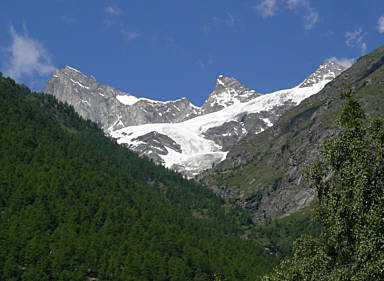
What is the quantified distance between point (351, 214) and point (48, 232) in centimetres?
13766

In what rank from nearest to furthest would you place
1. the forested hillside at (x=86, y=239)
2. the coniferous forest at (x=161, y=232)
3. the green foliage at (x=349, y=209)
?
the green foliage at (x=349, y=209)
the coniferous forest at (x=161, y=232)
the forested hillside at (x=86, y=239)

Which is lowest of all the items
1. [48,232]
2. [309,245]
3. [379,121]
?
[309,245]

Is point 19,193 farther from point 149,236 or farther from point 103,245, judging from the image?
point 149,236

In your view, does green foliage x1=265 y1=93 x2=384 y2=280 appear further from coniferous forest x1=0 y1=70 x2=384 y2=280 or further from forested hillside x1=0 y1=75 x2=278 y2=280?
forested hillside x1=0 y1=75 x2=278 y2=280

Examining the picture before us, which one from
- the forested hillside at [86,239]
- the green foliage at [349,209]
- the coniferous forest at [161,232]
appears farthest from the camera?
the forested hillside at [86,239]

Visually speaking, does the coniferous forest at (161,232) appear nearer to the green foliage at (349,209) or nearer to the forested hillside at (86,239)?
the green foliage at (349,209)

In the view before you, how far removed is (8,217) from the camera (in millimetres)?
151875

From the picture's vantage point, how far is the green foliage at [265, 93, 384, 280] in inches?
914

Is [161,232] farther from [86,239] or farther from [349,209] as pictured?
[349,209]

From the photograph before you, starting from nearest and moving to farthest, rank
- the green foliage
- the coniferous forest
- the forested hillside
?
the green foliage → the coniferous forest → the forested hillside

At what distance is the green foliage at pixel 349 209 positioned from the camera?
23203 millimetres

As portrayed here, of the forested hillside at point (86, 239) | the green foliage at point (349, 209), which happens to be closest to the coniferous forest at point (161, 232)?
the green foliage at point (349, 209)

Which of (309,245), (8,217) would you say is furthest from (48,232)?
(309,245)

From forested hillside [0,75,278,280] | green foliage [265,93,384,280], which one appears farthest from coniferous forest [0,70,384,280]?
forested hillside [0,75,278,280]
